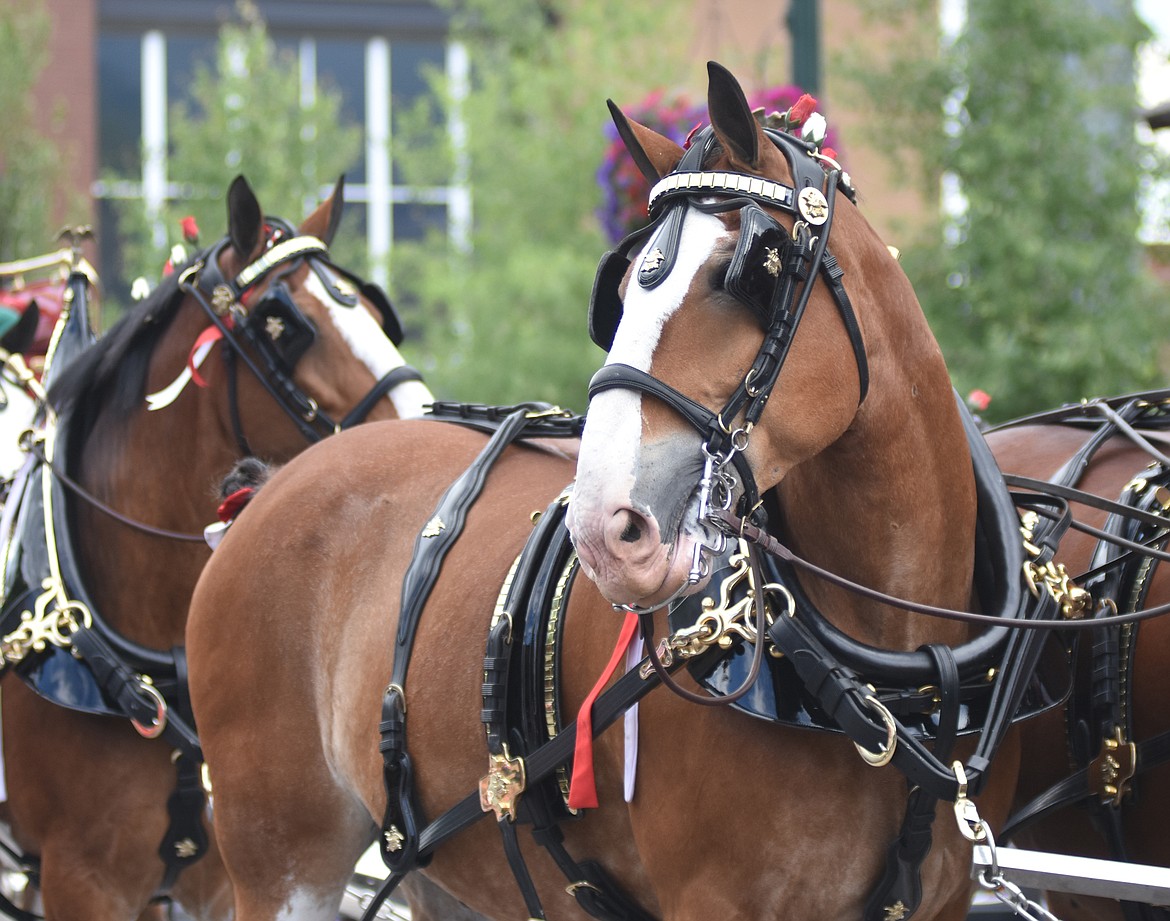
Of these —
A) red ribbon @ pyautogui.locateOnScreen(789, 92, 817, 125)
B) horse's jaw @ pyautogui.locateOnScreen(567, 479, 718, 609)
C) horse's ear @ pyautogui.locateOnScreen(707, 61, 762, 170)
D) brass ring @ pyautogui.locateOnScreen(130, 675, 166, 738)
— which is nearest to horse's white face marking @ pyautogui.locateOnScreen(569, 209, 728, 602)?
horse's jaw @ pyautogui.locateOnScreen(567, 479, 718, 609)

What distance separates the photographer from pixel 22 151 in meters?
12.5

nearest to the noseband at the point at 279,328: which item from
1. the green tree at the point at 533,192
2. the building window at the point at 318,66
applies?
the green tree at the point at 533,192

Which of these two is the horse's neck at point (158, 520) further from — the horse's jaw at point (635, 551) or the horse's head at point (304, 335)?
the horse's jaw at point (635, 551)

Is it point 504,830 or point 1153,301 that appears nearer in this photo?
point 504,830

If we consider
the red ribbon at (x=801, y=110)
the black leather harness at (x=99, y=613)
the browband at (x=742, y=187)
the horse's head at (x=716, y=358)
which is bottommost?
the black leather harness at (x=99, y=613)

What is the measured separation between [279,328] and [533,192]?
8420mm

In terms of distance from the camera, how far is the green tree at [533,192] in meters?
11.8

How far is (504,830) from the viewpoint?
285 cm

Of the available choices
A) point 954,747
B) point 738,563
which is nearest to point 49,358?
point 738,563

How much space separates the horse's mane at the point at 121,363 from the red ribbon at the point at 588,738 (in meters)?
2.25

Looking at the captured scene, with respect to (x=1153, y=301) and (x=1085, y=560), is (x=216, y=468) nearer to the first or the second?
(x=1085, y=560)

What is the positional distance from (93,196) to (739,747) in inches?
597

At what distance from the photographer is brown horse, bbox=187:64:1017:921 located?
217 centimetres

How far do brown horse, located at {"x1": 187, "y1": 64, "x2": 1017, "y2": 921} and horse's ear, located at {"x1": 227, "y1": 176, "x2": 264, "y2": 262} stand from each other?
1.36m
